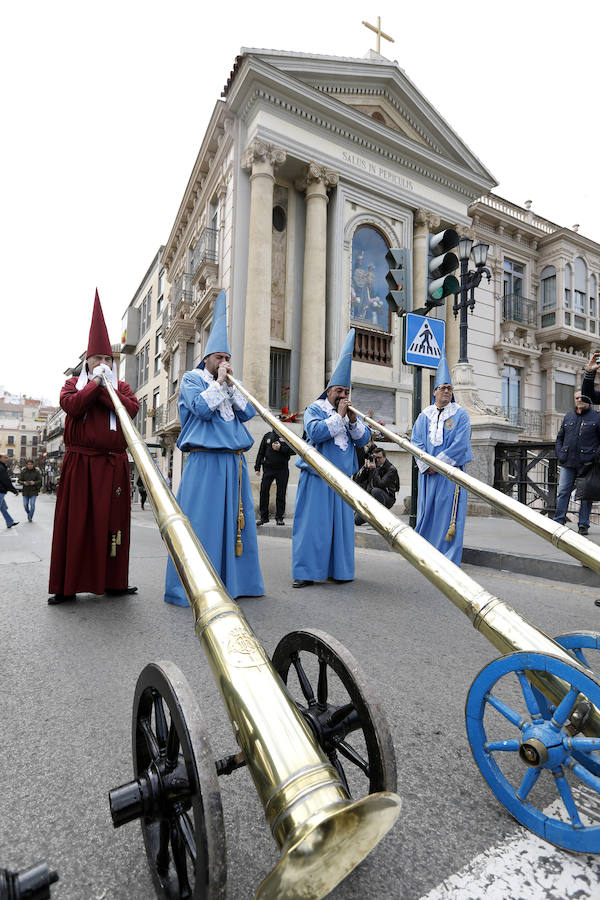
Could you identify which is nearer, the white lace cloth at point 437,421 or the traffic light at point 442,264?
the white lace cloth at point 437,421

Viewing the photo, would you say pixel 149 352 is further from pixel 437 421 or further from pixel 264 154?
pixel 437 421

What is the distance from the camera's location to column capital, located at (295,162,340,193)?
559 inches

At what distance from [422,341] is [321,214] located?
9.41 metres

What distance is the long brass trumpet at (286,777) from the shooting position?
2.43ft

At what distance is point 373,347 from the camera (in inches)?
611

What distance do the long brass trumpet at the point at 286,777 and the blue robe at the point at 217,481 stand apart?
2760mm

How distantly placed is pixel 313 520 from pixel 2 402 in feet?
441

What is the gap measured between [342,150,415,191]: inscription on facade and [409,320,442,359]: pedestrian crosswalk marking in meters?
10.8

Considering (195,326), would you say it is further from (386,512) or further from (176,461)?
(386,512)

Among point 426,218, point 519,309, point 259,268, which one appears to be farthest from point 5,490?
point 519,309

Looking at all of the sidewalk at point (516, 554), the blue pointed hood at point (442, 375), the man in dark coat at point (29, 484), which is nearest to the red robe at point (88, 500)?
the sidewalk at point (516, 554)

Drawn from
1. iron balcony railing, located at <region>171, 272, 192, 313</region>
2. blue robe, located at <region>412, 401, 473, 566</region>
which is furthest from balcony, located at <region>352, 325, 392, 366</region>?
blue robe, located at <region>412, 401, 473, 566</region>

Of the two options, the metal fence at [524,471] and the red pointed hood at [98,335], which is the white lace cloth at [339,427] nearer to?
the red pointed hood at [98,335]

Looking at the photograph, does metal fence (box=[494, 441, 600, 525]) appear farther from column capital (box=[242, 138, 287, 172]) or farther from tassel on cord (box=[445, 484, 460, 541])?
column capital (box=[242, 138, 287, 172])
